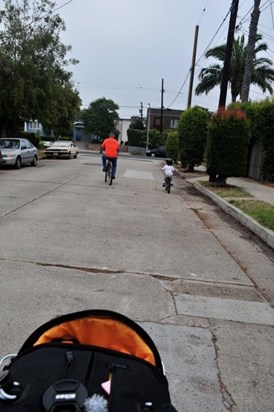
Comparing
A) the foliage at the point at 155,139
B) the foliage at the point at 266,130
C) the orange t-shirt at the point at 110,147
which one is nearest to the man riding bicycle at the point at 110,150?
the orange t-shirt at the point at 110,147

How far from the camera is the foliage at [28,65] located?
2247 cm

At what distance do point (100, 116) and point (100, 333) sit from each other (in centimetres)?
8365

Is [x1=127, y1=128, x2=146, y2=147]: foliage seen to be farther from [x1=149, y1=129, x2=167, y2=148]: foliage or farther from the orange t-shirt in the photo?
the orange t-shirt

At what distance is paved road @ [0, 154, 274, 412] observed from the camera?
3.35 meters

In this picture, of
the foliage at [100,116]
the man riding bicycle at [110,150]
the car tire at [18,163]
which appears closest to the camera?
the man riding bicycle at [110,150]

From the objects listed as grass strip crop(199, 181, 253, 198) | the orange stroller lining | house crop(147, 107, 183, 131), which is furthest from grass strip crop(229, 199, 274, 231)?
house crop(147, 107, 183, 131)

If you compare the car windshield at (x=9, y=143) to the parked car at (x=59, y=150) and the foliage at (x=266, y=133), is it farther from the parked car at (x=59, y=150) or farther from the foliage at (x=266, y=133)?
the foliage at (x=266, y=133)

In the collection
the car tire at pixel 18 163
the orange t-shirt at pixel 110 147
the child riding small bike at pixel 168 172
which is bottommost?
the car tire at pixel 18 163

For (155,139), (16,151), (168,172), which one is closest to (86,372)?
(168,172)

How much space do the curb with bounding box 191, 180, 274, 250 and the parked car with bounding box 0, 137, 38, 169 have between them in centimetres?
965

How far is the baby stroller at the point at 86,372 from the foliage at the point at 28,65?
21628 millimetres

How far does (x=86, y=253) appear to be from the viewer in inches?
254

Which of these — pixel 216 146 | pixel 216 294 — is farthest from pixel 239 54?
pixel 216 294

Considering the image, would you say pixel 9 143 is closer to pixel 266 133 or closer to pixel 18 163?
pixel 18 163
